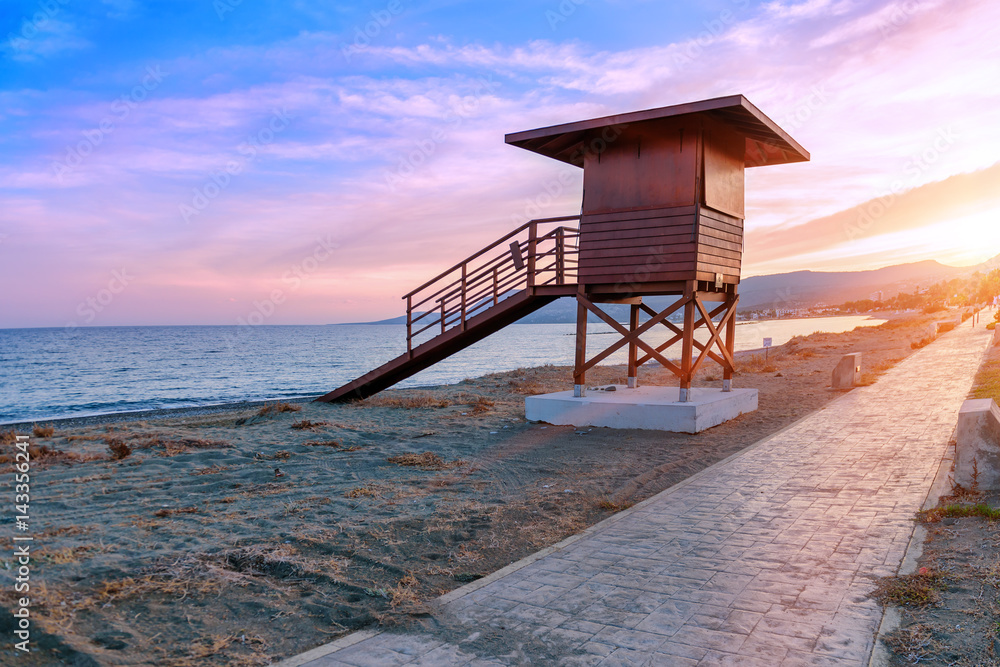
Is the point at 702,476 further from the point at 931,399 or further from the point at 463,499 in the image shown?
the point at 931,399

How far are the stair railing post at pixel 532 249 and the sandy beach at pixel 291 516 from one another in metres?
3.24

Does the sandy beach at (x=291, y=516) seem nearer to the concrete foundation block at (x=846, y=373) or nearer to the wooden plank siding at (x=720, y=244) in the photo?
the wooden plank siding at (x=720, y=244)

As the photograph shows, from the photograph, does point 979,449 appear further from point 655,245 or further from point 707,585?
point 655,245

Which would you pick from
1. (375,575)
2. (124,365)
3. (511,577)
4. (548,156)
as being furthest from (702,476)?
(124,365)

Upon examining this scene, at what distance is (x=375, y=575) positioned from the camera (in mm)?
5504

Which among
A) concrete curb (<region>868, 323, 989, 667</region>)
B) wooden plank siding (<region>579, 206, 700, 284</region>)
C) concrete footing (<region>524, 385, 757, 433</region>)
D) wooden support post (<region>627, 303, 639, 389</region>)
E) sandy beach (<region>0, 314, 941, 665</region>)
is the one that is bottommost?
sandy beach (<region>0, 314, 941, 665</region>)

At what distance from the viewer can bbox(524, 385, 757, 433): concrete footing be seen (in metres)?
12.6

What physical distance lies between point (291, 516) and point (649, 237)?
9.07m

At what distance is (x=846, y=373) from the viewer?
18672mm

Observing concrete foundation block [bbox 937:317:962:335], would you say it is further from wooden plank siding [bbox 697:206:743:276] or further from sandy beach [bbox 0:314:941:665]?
sandy beach [bbox 0:314:941:665]

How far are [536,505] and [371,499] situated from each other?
2099mm

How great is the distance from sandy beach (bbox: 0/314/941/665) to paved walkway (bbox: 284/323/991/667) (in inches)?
17.6

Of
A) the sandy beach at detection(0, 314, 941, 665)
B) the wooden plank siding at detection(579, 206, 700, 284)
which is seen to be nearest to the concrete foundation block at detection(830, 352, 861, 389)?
the sandy beach at detection(0, 314, 941, 665)

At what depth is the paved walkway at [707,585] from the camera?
4.04 metres
